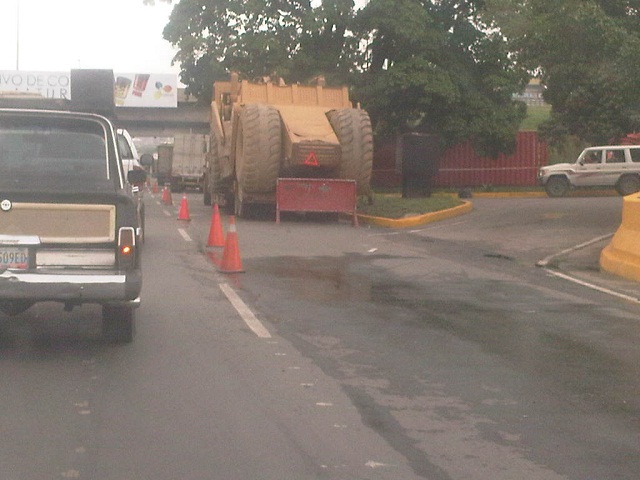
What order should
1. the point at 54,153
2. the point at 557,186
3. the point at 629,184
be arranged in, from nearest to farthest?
the point at 54,153 < the point at 629,184 < the point at 557,186

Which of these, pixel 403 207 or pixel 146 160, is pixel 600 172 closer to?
pixel 403 207

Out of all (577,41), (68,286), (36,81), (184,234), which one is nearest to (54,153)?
(68,286)

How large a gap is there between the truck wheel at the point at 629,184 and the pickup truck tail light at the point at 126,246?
3050 centimetres

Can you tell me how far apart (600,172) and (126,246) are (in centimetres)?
3056

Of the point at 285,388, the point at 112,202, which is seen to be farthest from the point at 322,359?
the point at 112,202

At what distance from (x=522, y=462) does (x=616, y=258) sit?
11.0 metres

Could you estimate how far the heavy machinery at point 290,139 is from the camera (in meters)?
25.5

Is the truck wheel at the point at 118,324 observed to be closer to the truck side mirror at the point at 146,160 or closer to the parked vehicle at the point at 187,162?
the truck side mirror at the point at 146,160

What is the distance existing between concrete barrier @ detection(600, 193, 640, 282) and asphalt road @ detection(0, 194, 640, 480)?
0.48 m

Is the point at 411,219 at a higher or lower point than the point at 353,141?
lower

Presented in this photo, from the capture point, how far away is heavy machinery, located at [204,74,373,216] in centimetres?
2555

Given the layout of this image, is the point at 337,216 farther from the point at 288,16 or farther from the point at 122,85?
the point at 122,85

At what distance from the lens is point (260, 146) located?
25656mm

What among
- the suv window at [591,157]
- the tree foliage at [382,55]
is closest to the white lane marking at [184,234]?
the tree foliage at [382,55]
